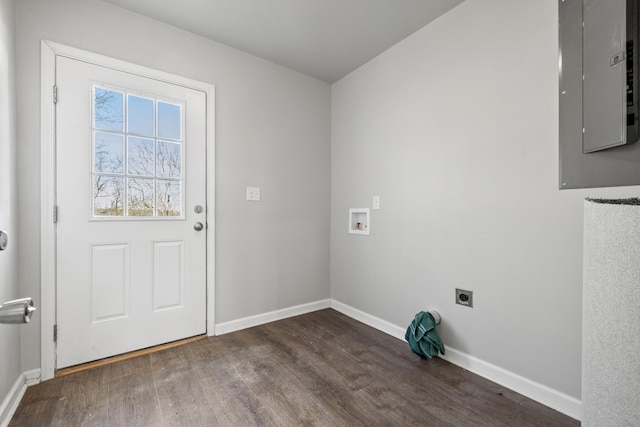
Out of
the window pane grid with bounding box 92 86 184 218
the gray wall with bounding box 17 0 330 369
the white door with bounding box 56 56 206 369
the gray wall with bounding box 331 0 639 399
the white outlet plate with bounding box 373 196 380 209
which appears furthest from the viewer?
the white outlet plate with bounding box 373 196 380 209

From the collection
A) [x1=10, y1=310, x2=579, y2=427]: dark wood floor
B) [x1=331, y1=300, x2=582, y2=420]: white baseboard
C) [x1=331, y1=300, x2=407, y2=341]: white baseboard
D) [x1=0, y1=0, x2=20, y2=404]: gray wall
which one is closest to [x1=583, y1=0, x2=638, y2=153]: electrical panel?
[x1=331, y1=300, x2=582, y2=420]: white baseboard

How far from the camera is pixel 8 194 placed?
4.91 ft

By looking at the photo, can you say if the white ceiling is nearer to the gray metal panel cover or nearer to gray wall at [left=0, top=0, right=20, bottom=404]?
gray wall at [left=0, top=0, right=20, bottom=404]

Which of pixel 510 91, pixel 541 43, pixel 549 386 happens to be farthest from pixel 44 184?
pixel 549 386

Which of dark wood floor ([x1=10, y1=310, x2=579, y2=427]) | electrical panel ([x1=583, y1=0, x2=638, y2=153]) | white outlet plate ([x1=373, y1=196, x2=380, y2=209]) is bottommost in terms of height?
dark wood floor ([x1=10, y1=310, x2=579, y2=427])

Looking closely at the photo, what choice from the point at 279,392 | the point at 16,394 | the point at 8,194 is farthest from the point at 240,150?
the point at 16,394

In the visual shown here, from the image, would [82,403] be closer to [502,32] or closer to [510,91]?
[510,91]

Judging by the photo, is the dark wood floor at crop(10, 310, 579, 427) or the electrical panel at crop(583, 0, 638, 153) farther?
the dark wood floor at crop(10, 310, 579, 427)

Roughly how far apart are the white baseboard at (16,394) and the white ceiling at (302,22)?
239 centimetres

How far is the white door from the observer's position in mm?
1789

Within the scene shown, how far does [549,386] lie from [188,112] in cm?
295

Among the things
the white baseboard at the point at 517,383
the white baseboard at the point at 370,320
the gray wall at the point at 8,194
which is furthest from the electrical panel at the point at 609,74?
A: the gray wall at the point at 8,194

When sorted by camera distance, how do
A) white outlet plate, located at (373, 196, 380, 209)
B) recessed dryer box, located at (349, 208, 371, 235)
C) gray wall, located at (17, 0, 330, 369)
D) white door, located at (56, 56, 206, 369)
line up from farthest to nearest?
recessed dryer box, located at (349, 208, 371, 235)
white outlet plate, located at (373, 196, 380, 209)
white door, located at (56, 56, 206, 369)
gray wall, located at (17, 0, 330, 369)

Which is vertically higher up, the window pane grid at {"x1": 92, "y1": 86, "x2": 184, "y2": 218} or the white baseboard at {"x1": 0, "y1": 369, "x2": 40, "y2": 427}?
the window pane grid at {"x1": 92, "y1": 86, "x2": 184, "y2": 218}
